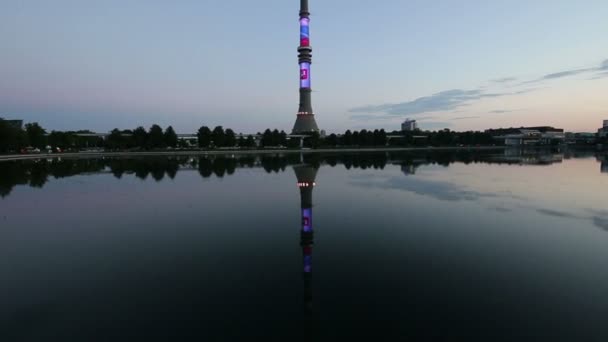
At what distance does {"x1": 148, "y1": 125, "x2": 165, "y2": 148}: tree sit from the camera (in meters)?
126

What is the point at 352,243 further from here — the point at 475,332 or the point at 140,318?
the point at 140,318

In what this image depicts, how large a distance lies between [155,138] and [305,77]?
83867 millimetres

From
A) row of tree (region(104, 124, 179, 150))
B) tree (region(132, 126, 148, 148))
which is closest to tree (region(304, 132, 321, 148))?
row of tree (region(104, 124, 179, 150))

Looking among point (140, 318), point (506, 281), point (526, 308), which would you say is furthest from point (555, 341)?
point (140, 318)

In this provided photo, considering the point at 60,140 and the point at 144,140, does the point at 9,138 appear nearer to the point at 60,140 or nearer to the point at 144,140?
the point at 60,140

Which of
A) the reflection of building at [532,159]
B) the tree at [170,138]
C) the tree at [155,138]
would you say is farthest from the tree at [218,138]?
the reflection of building at [532,159]

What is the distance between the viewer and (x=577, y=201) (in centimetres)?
2506

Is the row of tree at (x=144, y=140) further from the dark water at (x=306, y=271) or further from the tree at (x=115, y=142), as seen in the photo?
the dark water at (x=306, y=271)

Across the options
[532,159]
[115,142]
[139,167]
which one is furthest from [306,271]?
[115,142]

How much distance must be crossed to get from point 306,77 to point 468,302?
562ft

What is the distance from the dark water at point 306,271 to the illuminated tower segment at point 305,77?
14954cm

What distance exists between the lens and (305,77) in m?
172

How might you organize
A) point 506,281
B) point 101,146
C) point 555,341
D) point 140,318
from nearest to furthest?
point 555,341
point 140,318
point 506,281
point 101,146

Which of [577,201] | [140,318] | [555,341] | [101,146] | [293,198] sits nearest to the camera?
[555,341]
